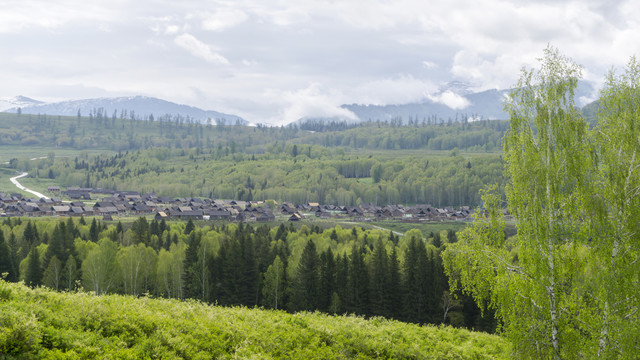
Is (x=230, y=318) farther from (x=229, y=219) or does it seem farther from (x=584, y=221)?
(x=229, y=219)

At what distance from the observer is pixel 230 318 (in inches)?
842

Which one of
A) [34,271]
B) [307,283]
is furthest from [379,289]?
[34,271]

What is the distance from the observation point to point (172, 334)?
17.3m

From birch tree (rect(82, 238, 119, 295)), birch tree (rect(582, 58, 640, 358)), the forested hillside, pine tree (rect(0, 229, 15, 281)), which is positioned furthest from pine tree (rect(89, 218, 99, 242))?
birch tree (rect(582, 58, 640, 358))

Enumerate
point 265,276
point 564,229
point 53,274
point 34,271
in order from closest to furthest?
point 564,229, point 53,274, point 34,271, point 265,276

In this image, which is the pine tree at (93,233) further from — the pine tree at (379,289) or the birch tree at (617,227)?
the birch tree at (617,227)

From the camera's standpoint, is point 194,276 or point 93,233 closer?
point 194,276

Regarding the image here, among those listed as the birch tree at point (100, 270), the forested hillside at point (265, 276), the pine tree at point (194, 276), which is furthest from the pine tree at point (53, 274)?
the pine tree at point (194, 276)

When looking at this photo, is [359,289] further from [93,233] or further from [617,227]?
[93,233]

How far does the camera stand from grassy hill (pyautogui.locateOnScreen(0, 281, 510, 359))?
14.1 m

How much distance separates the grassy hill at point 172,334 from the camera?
46.3ft

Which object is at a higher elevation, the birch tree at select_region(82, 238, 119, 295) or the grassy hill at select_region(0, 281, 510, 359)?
the grassy hill at select_region(0, 281, 510, 359)

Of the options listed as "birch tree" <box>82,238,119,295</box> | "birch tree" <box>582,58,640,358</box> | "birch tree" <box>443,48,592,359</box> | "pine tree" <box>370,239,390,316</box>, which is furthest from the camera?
"birch tree" <box>82,238,119,295</box>

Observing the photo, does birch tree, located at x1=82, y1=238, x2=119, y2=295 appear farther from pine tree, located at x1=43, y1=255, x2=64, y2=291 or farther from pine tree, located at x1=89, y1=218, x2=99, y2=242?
pine tree, located at x1=89, y1=218, x2=99, y2=242
